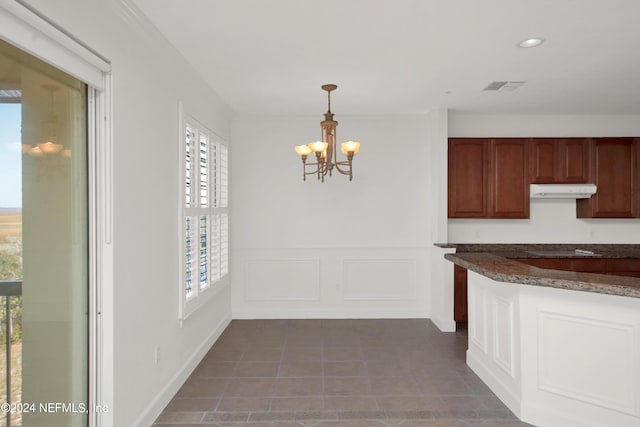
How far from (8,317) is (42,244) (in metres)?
0.33

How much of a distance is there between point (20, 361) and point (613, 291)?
2.99 meters

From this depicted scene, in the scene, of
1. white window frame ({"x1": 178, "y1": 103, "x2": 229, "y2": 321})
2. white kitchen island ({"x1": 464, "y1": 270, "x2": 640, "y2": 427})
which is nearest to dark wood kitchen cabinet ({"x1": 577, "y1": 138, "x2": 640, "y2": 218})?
white kitchen island ({"x1": 464, "y1": 270, "x2": 640, "y2": 427})

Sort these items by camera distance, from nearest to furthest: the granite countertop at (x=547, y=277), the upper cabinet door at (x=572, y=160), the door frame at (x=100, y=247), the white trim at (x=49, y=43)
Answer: the white trim at (x=49, y=43)
the door frame at (x=100, y=247)
the granite countertop at (x=547, y=277)
the upper cabinet door at (x=572, y=160)

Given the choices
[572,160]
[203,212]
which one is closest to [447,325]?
[572,160]

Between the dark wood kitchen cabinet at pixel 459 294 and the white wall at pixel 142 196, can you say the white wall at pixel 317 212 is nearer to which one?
the dark wood kitchen cabinet at pixel 459 294

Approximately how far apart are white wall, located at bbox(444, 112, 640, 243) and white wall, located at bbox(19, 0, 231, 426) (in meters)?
3.57

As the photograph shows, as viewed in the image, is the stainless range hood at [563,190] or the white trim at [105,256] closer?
the white trim at [105,256]

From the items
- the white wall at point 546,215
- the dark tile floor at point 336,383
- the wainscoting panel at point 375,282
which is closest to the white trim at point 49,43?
the dark tile floor at point 336,383

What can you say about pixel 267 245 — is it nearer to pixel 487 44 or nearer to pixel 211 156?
pixel 211 156

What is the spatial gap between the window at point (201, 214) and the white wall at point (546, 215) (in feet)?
9.57

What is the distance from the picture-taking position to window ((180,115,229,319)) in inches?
130

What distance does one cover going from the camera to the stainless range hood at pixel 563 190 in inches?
193

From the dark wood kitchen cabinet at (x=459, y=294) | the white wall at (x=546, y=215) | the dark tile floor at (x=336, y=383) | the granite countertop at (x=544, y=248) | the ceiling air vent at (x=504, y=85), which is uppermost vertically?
the ceiling air vent at (x=504, y=85)

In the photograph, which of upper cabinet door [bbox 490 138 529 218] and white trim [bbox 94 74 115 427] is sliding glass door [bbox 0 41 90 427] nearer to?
white trim [bbox 94 74 115 427]
